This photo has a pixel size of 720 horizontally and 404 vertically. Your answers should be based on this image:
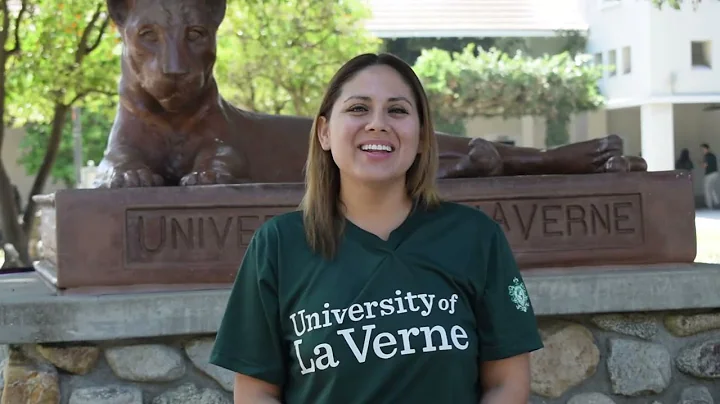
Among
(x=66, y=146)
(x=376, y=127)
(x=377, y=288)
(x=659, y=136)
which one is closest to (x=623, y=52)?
(x=659, y=136)

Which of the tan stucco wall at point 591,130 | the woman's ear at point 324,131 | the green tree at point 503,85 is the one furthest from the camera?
the tan stucco wall at point 591,130

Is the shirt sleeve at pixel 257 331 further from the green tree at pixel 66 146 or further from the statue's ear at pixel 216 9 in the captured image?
the green tree at pixel 66 146

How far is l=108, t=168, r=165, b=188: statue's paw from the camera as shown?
384 centimetres

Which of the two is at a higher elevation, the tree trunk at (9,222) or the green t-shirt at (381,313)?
the tree trunk at (9,222)

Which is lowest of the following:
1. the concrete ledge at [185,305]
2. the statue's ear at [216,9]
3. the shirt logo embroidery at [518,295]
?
the concrete ledge at [185,305]

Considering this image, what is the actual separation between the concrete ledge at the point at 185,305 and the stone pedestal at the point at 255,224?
133 mm

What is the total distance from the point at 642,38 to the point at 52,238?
81.1ft

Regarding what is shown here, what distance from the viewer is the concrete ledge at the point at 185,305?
360 centimetres

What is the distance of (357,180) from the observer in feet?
7.27

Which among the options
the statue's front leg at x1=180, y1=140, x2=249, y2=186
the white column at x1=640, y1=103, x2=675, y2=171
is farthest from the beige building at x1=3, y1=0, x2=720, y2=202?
the statue's front leg at x1=180, y1=140, x2=249, y2=186

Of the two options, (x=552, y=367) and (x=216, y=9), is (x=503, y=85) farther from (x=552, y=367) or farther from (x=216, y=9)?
(x=552, y=367)

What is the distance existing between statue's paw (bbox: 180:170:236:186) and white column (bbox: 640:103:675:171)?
2407 centimetres

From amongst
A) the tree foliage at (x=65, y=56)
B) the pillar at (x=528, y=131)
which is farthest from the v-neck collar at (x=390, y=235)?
the pillar at (x=528, y=131)

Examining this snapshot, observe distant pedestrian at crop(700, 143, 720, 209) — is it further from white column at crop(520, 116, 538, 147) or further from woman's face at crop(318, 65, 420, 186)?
woman's face at crop(318, 65, 420, 186)
